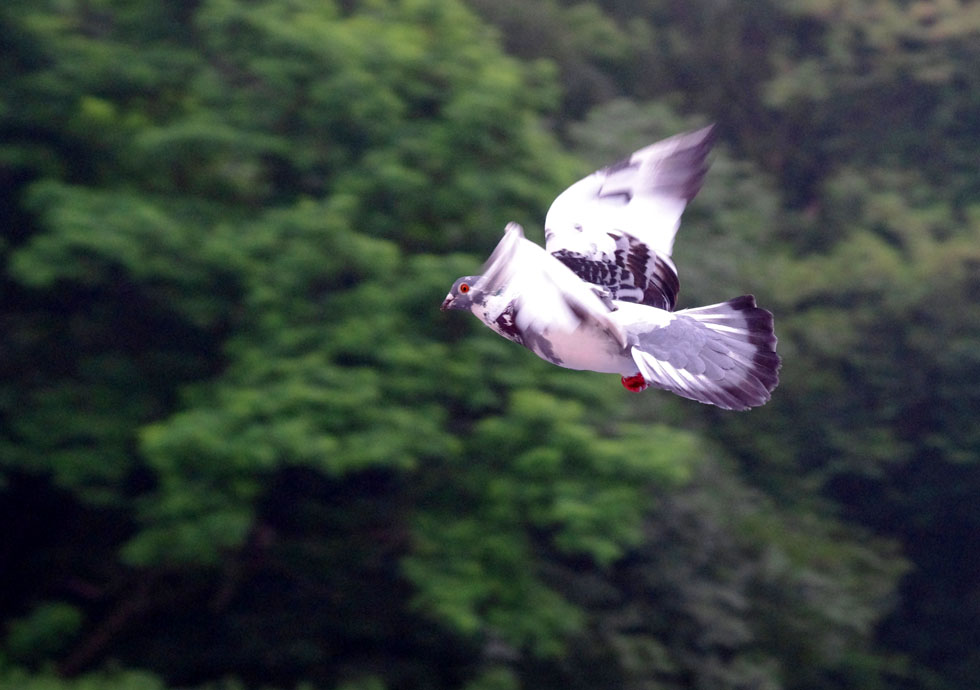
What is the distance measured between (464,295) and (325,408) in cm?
441

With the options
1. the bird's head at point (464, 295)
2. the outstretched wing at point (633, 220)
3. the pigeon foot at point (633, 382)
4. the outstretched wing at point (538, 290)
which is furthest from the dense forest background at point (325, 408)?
the outstretched wing at point (538, 290)

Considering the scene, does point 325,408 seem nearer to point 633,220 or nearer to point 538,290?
point 633,220

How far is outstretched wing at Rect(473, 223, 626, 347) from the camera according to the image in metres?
2.65

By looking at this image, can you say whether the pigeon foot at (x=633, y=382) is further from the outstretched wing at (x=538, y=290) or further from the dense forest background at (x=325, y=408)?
the dense forest background at (x=325, y=408)

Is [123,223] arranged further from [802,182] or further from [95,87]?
[802,182]

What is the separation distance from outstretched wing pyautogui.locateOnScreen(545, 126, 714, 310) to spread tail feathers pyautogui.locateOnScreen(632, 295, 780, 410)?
0.35 metres

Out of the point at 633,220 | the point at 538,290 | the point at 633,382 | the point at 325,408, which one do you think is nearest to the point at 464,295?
the point at 538,290

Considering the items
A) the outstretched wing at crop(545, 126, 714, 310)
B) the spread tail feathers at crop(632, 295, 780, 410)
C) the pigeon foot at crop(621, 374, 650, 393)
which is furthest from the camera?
the outstretched wing at crop(545, 126, 714, 310)

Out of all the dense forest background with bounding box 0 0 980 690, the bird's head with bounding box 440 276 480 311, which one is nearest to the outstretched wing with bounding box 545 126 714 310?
the bird's head with bounding box 440 276 480 311

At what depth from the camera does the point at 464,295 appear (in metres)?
2.96

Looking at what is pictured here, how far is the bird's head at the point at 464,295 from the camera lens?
291 centimetres

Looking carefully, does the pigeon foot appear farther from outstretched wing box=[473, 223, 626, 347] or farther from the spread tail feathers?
outstretched wing box=[473, 223, 626, 347]

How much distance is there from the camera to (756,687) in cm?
955

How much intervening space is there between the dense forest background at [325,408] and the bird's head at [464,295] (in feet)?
13.4
